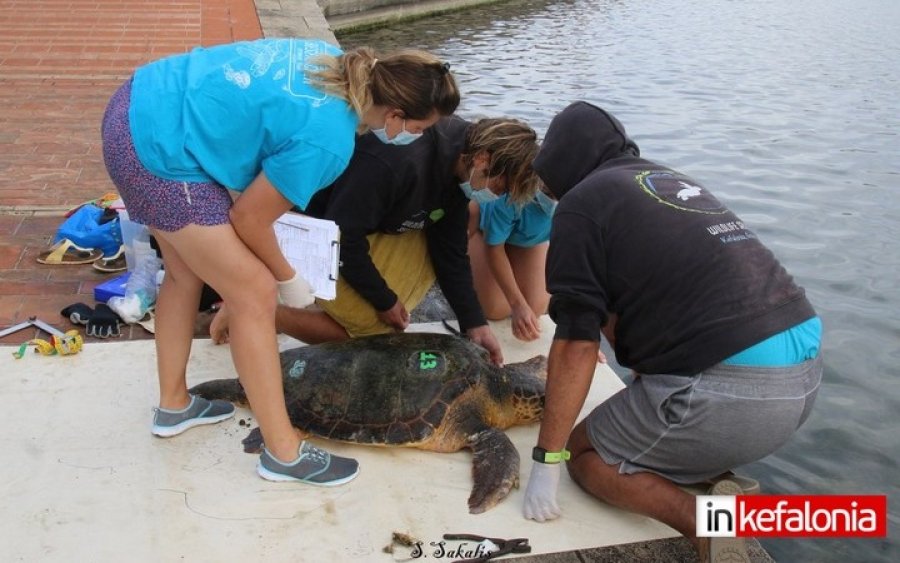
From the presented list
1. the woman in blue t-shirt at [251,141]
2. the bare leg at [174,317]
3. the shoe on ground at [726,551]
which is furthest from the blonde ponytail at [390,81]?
the shoe on ground at [726,551]

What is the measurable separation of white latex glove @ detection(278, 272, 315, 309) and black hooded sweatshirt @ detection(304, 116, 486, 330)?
56 centimetres

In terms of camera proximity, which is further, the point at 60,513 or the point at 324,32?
the point at 324,32

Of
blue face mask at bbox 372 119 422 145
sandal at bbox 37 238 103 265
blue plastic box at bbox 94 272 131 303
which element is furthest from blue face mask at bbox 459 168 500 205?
sandal at bbox 37 238 103 265

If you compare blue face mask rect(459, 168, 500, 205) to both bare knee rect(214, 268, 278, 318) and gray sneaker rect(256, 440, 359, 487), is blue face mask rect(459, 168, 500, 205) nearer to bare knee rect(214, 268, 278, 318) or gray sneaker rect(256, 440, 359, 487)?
bare knee rect(214, 268, 278, 318)

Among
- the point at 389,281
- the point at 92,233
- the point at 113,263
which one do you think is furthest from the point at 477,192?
the point at 92,233

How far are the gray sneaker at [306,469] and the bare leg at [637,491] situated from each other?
0.84 m

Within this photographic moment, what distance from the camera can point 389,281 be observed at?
3.73 metres

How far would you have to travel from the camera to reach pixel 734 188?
7.55 metres

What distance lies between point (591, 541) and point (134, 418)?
70.7 inches

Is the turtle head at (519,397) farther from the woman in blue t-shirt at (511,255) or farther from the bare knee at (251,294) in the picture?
the bare knee at (251,294)

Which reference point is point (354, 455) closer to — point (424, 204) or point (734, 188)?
point (424, 204)

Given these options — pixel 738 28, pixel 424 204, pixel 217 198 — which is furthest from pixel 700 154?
pixel 738 28

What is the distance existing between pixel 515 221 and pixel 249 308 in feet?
5.45

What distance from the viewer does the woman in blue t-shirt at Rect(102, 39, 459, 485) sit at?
7.50 ft
